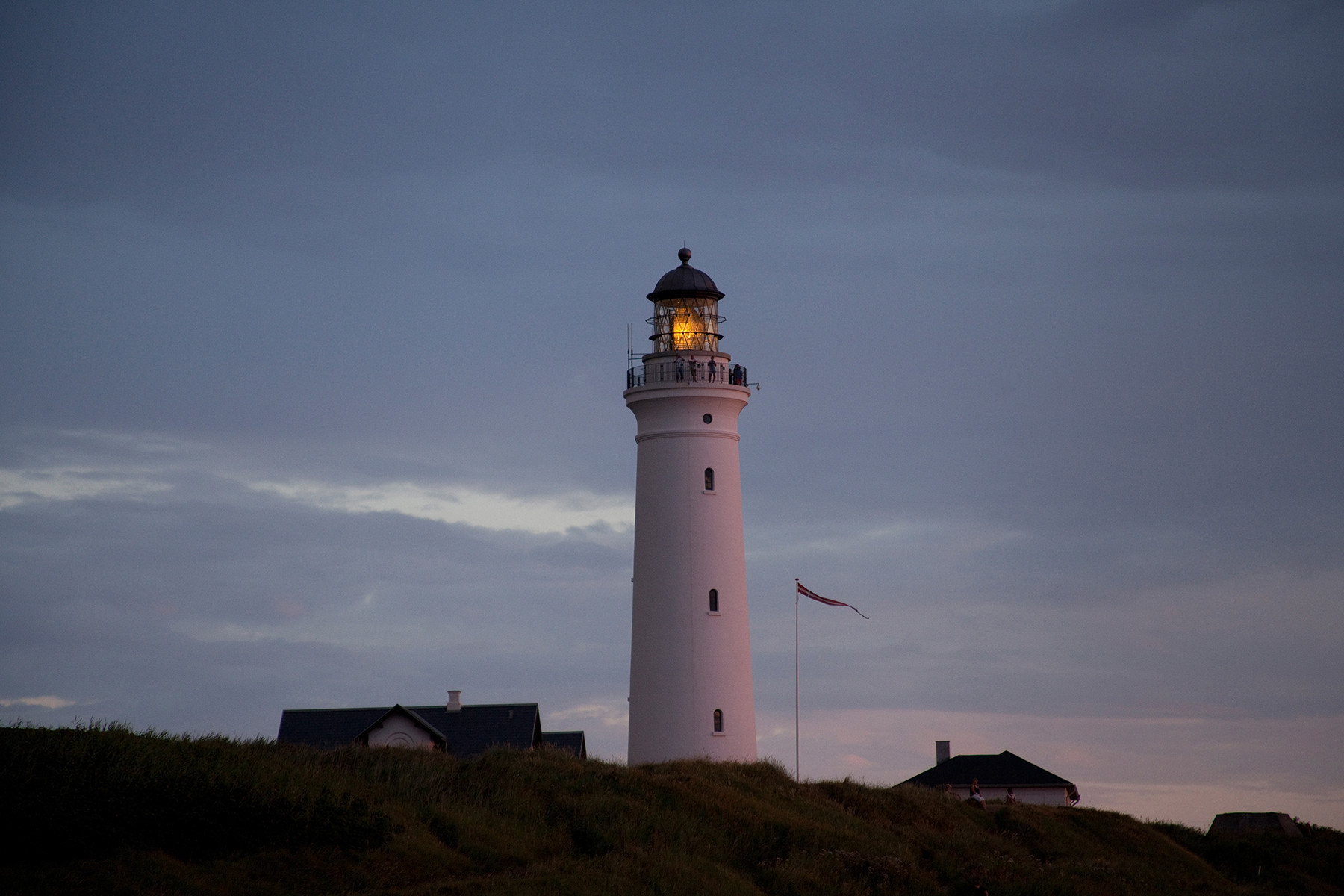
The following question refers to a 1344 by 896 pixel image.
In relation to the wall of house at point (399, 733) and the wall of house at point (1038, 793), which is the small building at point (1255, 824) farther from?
the wall of house at point (399, 733)

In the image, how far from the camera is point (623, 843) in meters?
25.0

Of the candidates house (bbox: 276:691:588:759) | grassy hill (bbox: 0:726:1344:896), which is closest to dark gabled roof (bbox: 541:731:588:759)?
house (bbox: 276:691:588:759)

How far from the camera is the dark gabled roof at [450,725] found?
42938mm

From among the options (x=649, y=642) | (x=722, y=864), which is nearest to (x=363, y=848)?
(x=722, y=864)

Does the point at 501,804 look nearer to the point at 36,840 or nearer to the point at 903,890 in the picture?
the point at 903,890

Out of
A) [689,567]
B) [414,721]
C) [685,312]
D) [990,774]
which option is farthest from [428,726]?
[990,774]

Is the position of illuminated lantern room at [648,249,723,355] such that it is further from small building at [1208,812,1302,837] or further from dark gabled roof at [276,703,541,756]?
small building at [1208,812,1302,837]

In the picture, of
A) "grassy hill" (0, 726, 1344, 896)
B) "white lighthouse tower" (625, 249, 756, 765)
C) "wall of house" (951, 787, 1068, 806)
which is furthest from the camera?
"wall of house" (951, 787, 1068, 806)

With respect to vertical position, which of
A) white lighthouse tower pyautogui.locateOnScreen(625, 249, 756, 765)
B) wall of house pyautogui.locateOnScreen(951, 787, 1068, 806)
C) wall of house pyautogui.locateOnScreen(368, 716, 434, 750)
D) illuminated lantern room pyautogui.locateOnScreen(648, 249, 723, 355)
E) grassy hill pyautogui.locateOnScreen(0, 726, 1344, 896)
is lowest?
grassy hill pyautogui.locateOnScreen(0, 726, 1344, 896)

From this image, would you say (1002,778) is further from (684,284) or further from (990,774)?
(684,284)

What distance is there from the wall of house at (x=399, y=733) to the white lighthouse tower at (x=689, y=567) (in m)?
7.08

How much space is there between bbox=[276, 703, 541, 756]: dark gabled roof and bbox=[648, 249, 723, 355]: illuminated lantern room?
12.2 m

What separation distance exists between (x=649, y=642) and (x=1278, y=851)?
61.7 feet

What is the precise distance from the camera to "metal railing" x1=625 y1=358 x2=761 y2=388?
40.5 metres
